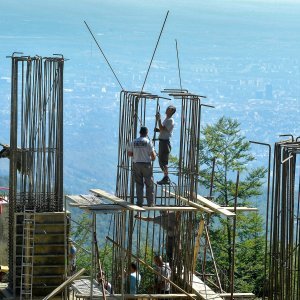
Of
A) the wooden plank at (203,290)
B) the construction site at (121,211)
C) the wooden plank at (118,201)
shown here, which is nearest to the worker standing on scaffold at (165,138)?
the construction site at (121,211)

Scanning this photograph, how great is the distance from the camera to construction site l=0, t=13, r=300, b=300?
23.9 metres

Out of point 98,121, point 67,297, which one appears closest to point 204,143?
point 67,297

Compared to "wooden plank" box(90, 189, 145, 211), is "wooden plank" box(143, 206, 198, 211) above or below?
below

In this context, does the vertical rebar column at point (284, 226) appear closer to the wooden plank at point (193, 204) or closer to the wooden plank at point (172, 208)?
the wooden plank at point (193, 204)

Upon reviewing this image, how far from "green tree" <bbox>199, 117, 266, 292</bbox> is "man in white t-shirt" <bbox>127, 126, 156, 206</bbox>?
61.8 feet

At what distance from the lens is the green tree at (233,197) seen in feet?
159

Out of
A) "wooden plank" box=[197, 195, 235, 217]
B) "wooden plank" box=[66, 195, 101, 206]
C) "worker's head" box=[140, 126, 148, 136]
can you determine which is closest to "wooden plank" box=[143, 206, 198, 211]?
"wooden plank" box=[197, 195, 235, 217]

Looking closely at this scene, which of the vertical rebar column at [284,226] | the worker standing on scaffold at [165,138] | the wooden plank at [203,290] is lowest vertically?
the wooden plank at [203,290]

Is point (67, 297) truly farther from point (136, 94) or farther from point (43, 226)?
point (136, 94)

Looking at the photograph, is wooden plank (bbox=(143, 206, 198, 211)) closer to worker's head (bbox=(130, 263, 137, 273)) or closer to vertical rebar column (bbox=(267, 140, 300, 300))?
worker's head (bbox=(130, 263, 137, 273))

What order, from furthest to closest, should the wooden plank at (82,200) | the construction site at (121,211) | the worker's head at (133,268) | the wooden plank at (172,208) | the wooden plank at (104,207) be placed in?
1. the worker's head at (133,268)
2. the wooden plank at (82,200)
3. the wooden plank at (172,208)
4. the wooden plank at (104,207)
5. the construction site at (121,211)

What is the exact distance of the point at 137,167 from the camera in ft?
86.0

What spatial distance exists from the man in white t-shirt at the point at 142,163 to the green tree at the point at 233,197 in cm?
1883

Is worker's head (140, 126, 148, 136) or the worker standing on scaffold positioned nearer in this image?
worker's head (140, 126, 148, 136)
